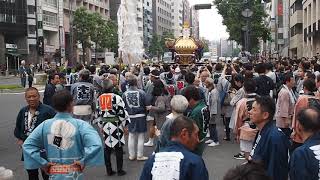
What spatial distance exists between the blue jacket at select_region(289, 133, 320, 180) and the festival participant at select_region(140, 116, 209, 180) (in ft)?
2.83

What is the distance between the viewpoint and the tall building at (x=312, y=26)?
42531 millimetres

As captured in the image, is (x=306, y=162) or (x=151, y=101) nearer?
(x=306, y=162)

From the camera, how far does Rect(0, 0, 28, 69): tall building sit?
63709 millimetres

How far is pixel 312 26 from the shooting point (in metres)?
46.1

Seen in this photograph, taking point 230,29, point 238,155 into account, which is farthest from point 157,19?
point 238,155

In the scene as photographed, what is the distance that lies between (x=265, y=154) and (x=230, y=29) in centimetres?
5488

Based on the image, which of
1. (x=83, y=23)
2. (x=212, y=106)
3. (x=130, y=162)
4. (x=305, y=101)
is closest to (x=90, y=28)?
(x=83, y=23)

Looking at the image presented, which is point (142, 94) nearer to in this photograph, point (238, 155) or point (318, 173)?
point (238, 155)

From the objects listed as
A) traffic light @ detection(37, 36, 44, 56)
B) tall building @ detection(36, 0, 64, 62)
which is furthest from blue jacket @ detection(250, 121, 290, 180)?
tall building @ detection(36, 0, 64, 62)

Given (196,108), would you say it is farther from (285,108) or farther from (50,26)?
(50,26)

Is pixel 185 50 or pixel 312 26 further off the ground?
pixel 312 26

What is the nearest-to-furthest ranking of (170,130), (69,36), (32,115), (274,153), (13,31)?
(170,130) < (274,153) < (32,115) < (13,31) < (69,36)

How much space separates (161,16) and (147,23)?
27.8 meters

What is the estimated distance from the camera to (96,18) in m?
70.6
